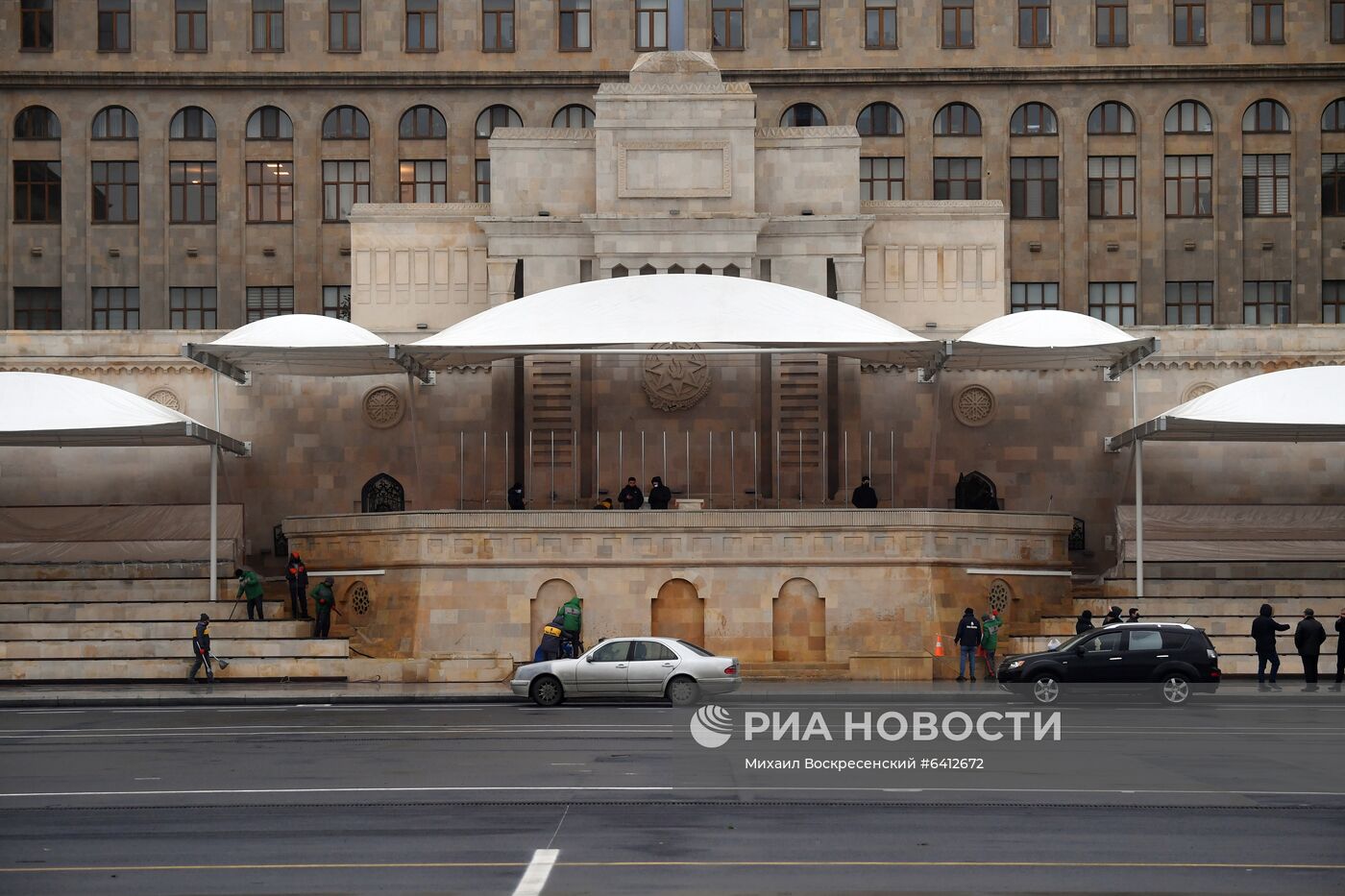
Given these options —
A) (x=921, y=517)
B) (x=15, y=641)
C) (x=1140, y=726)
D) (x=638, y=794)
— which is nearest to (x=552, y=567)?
(x=921, y=517)

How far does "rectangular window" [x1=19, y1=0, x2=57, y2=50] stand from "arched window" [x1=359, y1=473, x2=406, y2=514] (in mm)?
27375

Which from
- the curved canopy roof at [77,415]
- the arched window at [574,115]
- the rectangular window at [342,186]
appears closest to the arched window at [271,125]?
the rectangular window at [342,186]

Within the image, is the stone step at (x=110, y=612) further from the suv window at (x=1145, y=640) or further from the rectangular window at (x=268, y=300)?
the rectangular window at (x=268, y=300)

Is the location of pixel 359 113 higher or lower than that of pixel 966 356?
higher

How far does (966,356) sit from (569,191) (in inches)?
514

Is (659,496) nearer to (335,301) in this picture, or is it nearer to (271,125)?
(335,301)

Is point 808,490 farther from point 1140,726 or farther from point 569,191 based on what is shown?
point 1140,726

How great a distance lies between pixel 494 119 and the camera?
230 feet

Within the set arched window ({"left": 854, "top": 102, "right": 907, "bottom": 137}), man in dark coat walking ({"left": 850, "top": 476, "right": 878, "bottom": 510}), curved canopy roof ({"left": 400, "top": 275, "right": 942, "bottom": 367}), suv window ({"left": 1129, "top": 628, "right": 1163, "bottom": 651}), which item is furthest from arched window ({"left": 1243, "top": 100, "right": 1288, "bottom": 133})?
suv window ({"left": 1129, "top": 628, "right": 1163, "bottom": 651})

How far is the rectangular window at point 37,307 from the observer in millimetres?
69312

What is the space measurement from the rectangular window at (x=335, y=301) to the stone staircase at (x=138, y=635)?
2464 centimetres

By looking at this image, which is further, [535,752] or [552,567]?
[552,567]

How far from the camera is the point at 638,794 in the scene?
64.9 feet

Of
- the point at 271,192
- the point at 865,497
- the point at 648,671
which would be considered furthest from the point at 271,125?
the point at 648,671
